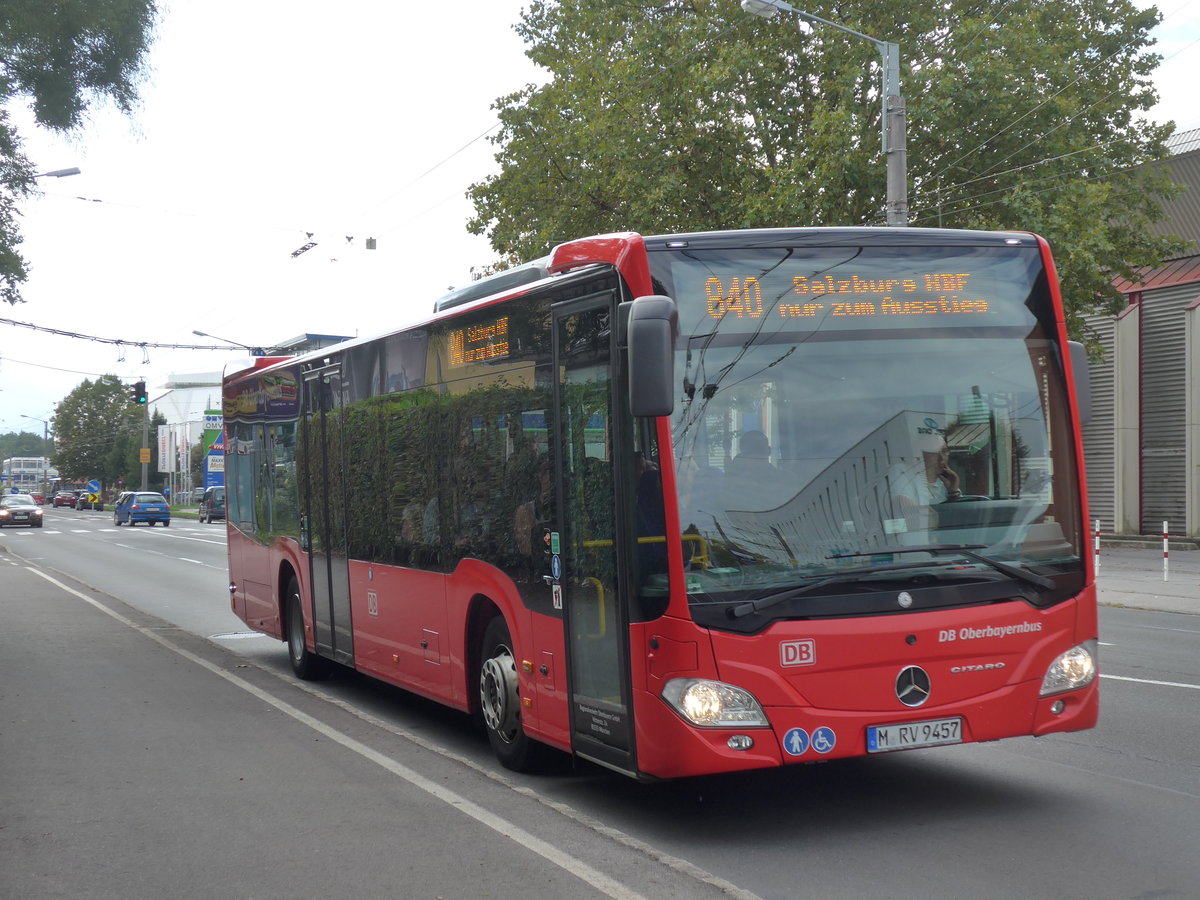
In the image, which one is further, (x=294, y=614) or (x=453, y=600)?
(x=294, y=614)

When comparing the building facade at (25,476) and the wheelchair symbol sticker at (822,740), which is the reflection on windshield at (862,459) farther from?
the building facade at (25,476)

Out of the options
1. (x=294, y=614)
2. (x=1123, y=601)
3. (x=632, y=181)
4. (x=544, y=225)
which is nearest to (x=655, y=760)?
(x=294, y=614)

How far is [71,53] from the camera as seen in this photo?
13.4 metres

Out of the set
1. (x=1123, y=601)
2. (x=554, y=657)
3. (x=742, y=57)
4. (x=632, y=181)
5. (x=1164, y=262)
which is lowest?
(x=1123, y=601)

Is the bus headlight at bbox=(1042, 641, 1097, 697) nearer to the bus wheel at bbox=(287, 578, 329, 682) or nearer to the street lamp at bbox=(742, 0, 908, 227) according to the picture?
the bus wheel at bbox=(287, 578, 329, 682)

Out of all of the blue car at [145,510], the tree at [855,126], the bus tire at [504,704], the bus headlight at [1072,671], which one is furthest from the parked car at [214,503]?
the bus headlight at [1072,671]

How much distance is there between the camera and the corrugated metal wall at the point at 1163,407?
29484 millimetres

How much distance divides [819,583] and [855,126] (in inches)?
763

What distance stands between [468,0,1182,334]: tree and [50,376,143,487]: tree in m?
109

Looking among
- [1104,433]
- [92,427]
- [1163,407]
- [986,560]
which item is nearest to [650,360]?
[986,560]

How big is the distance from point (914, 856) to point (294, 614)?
779 centimetres

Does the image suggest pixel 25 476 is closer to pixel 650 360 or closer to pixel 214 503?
pixel 214 503

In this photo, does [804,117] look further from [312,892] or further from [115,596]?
[312,892]

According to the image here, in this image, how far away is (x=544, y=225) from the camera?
95.6 feet
